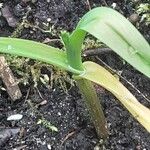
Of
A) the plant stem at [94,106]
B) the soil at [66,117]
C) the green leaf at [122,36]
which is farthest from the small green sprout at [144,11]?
the green leaf at [122,36]

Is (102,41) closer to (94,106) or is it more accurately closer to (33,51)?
(33,51)

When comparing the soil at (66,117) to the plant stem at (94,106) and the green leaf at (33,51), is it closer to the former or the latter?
the plant stem at (94,106)

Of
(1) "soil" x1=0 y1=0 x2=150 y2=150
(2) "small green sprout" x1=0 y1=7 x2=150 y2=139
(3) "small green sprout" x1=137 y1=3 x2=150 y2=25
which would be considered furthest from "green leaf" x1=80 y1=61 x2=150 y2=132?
(3) "small green sprout" x1=137 y1=3 x2=150 y2=25

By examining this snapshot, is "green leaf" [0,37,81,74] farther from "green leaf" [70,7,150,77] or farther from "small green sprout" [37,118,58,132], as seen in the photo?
"small green sprout" [37,118,58,132]

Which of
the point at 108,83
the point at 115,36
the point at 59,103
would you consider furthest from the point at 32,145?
the point at 115,36

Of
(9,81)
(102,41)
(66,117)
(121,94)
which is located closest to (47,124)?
(66,117)
